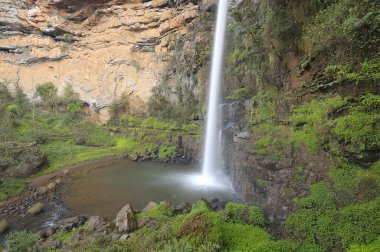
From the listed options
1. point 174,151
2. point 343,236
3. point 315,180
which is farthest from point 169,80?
point 343,236

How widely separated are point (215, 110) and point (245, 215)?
1234cm

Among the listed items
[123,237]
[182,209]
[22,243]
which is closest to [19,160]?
[22,243]

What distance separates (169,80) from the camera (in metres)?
30.4

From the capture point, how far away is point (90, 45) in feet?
119

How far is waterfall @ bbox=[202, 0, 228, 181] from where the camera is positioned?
17.0 meters

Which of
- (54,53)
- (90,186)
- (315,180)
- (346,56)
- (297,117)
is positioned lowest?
(90,186)

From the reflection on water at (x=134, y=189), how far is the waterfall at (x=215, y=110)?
1241mm

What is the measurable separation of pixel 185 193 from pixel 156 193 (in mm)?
1606

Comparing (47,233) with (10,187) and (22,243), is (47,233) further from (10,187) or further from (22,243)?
(10,187)

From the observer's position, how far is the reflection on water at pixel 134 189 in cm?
1208

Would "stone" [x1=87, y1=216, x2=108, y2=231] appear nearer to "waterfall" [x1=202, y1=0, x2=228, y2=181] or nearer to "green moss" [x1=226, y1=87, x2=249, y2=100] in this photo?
"waterfall" [x1=202, y1=0, x2=228, y2=181]

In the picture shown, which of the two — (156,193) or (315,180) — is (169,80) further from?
(315,180)

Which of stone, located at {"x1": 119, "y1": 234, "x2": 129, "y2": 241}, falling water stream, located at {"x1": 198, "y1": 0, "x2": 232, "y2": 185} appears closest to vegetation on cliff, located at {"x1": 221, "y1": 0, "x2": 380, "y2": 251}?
stone, located at {"x1": 119, "y1": 234, "x2": 129, "y2": 241}

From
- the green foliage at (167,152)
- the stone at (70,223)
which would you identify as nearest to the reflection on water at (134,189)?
the stone at (70,223)
